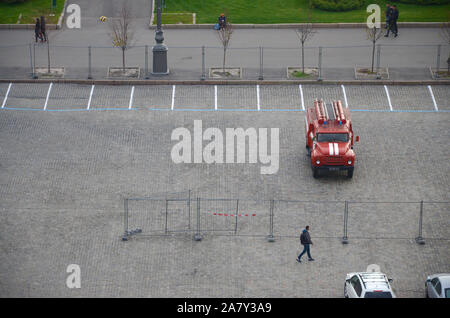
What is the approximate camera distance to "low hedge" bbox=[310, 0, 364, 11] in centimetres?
5125

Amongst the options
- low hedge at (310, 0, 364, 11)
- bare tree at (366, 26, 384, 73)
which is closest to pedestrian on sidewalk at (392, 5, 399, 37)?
bare tree at (366, 26, 384, 73)

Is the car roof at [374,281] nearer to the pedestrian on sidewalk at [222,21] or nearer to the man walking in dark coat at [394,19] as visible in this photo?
the man walking in dark coat at [394,19]

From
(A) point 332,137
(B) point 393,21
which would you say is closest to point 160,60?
(A) point 332,137

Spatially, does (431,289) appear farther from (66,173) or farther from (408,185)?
(66,173)

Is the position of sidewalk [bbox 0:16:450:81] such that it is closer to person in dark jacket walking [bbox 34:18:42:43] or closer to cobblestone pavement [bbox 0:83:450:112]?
person in dark jacket walking [bbox 34:18:42:43]

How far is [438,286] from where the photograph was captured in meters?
27.5

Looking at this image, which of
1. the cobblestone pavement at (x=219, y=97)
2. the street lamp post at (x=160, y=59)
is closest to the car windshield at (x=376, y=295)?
the cobblestone pavement at (x=219, y=97)

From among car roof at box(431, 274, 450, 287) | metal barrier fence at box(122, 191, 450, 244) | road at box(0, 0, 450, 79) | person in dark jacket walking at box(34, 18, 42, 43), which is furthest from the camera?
person in dark jacket walking at box(34, 18, 42, 43)

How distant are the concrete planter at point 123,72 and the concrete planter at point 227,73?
11.6 ft

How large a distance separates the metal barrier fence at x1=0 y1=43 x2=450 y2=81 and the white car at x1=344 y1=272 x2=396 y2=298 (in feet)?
55.3

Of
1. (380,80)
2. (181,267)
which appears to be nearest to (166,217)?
(181,267)

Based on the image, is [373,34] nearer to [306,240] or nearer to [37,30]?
[37,30]

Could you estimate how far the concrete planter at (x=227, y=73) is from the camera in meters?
43.3
